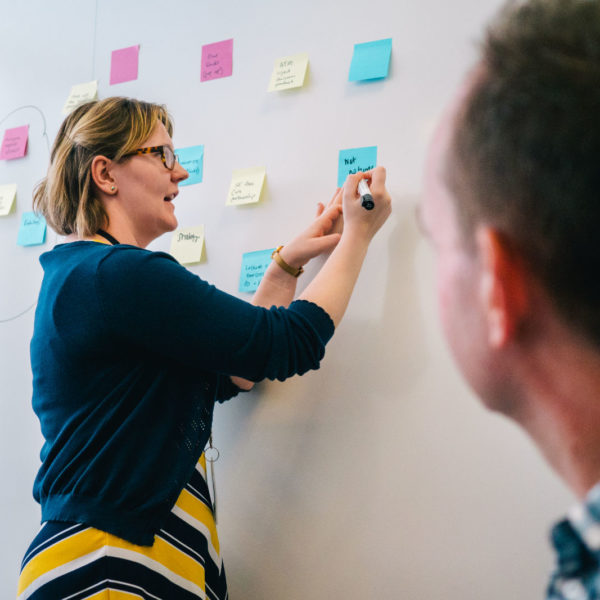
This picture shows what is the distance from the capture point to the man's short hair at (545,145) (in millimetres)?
365

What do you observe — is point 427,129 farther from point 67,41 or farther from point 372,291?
point 67,41

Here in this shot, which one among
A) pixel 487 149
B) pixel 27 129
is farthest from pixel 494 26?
pixel 27 129

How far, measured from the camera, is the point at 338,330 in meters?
1.13

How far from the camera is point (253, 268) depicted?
1.23 meters

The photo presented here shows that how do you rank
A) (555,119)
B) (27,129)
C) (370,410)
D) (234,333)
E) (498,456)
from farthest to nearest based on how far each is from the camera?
(27,129) < (370,410) < (498,456) < (234,333) < (555,119)

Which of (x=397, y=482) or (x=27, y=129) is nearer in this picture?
(x=397, y=482)

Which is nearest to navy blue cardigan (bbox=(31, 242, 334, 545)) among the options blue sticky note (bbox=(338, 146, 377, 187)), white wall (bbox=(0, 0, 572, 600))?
white wall (bbox=(0, 0, 572, 600))

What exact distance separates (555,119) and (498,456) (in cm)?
70

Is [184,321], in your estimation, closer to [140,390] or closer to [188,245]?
[140,390]

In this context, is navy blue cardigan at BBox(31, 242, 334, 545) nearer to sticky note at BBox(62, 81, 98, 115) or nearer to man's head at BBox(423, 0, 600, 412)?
man's head at BBox(423, 0, 600, 412)

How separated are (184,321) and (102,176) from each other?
0.39 metres

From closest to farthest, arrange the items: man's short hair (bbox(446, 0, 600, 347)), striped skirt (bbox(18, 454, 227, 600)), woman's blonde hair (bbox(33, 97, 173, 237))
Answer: man's short hair (bbox(446, 0, 600, 347)) < striped skirt (bbox(18, 454, 227, 600)) < woman's blonde hair (bbox(33, 97, 173, 237))

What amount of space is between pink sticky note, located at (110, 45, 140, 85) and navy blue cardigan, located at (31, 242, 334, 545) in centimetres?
74

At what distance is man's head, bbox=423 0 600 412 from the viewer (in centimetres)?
37
